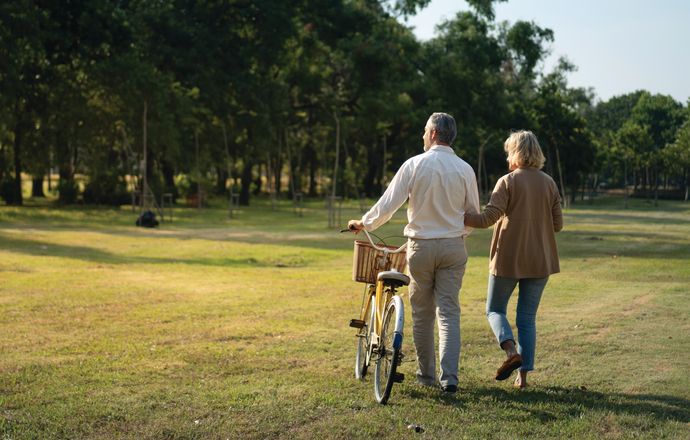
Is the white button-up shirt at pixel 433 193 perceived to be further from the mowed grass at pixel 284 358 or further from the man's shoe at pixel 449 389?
the mowed grass at pixel 284 358

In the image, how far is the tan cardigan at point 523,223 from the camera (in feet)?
22.5

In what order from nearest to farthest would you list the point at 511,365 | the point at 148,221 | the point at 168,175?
the point at 511,365
the point at 148,221
the point at 168,175

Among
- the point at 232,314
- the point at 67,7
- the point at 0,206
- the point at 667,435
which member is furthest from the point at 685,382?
the point at 0,206

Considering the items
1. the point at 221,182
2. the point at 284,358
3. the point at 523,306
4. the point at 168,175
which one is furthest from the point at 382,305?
the point at 221,182

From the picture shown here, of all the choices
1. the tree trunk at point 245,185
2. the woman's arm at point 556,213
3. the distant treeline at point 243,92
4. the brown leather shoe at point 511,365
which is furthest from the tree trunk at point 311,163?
the brown leather shoe at point 511,365

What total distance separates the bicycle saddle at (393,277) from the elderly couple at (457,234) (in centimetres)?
19

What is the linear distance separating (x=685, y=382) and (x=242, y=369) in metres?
3.51

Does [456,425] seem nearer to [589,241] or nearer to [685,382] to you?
[685,382]

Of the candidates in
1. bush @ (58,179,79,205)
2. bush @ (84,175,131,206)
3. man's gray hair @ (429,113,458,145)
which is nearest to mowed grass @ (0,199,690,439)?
man's gray hair @ (429,113,458,145)

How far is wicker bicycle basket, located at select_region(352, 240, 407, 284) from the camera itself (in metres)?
6.74

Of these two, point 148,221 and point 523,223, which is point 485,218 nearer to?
point 523,223

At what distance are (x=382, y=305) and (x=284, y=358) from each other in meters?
1.80

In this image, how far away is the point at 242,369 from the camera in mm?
7664

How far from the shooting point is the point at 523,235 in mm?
6898
